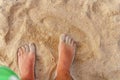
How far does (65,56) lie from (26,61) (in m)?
0.33

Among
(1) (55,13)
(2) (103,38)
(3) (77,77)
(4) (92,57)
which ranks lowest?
(3) (77,77)

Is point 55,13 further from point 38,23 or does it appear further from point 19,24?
point 19,24

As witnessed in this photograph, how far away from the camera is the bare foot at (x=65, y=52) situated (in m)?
2.03

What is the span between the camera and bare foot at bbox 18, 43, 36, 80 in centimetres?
201

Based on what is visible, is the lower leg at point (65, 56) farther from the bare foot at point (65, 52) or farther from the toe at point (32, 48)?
the toe at point (32, 48)

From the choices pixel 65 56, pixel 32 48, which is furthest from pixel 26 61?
pixel 65 56

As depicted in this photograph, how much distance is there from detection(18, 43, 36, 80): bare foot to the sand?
0.04 metres

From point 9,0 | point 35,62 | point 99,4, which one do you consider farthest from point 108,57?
point 9,0

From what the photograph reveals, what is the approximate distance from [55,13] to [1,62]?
2.00 feet

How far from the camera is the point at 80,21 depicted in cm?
210

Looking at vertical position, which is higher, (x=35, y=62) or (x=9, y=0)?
(x=9, y=0)

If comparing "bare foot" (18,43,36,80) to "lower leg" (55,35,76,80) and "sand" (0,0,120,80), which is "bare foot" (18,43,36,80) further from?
"lower leg" (55,35,76,80)

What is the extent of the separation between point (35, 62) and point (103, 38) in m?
0.61

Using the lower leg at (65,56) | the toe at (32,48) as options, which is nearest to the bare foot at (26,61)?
the toe at (32,48)
